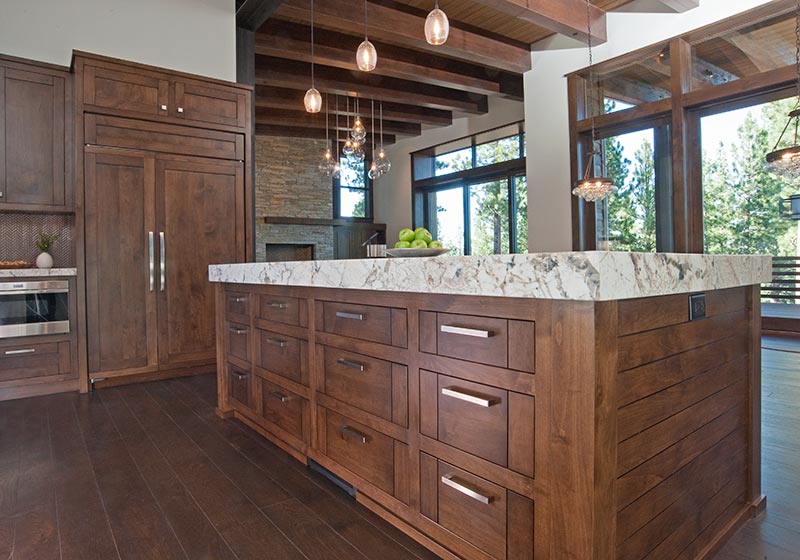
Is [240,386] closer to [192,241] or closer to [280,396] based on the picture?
[280,396]

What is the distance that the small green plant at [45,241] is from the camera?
12.2 feet

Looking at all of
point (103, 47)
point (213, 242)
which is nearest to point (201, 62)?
point (103, 47)

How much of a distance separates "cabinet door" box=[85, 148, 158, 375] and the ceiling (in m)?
1.92

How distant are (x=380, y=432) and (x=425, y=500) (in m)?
0.27

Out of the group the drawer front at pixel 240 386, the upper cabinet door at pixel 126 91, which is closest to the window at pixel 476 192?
the upper cabinet door at pixel 126 91

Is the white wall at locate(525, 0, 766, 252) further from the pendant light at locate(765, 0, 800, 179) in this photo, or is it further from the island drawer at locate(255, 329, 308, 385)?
the island drawer at locate(255, 329, 308, 385)

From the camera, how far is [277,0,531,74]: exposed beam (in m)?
4.44

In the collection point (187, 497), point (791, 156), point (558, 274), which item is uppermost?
point (791, 156)

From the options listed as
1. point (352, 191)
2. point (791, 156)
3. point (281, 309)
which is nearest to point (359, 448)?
point (281, 309)

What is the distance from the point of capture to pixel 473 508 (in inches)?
51.4

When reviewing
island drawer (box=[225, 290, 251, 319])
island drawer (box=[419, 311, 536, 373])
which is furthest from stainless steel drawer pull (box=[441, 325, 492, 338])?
island drawer (box=[225, 290, 251, 319])

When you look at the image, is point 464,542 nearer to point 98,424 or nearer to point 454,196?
point 98,424

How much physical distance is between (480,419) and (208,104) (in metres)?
3.74

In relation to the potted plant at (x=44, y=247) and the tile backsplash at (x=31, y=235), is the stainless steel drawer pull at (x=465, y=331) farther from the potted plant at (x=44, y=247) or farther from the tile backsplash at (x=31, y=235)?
the tile backsplash at (x=31, y=235)
